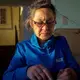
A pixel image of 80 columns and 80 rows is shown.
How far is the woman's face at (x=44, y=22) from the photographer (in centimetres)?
71

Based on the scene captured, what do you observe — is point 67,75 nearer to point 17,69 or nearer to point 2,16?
point 17,69

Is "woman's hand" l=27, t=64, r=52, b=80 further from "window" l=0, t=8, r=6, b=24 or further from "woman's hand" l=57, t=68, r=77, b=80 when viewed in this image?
"window" l=0, t=8, r=6, b=24

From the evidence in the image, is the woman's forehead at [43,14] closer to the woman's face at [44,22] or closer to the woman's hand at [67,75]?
the woman's face at [44,22]

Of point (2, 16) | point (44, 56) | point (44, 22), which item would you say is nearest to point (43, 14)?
point (44, 22)

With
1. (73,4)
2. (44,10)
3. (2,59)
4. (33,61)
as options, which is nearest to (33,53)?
(33,61)

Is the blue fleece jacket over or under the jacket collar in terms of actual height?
under

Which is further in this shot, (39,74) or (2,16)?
(2,16)

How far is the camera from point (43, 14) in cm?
71

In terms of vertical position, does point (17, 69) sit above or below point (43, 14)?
below

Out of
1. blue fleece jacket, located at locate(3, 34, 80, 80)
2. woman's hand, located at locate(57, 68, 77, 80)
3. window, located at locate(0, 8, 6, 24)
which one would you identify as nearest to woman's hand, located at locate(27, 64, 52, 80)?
woman's hand, located at locate(57, 68, 77, 80)

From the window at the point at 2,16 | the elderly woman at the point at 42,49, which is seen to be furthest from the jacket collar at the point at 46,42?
the window at the point at 2,16

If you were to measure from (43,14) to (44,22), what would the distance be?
0.03m

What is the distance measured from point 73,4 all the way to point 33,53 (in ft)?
5.79

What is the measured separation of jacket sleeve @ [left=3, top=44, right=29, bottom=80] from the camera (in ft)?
2.02
